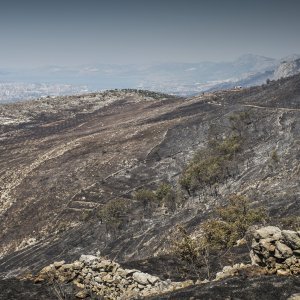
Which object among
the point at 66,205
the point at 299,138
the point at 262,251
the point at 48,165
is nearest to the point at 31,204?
the point at 66,205

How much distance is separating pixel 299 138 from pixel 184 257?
84.7m

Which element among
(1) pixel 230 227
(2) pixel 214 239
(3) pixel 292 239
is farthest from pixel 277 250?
(1) pixel 230 227

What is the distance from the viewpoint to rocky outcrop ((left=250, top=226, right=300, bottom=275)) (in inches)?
1115

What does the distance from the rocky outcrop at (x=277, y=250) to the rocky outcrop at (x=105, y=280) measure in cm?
597

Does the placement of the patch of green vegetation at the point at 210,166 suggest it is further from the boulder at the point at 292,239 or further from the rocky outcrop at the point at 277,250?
the boulder at the point at 292,239

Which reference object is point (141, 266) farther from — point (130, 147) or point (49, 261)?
point (130, 147)

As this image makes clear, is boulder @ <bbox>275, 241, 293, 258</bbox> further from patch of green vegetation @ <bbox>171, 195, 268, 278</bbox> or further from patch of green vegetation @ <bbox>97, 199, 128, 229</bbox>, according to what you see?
patch of green vegetation @ <bbox>97, 199, 128, 229</bbox>

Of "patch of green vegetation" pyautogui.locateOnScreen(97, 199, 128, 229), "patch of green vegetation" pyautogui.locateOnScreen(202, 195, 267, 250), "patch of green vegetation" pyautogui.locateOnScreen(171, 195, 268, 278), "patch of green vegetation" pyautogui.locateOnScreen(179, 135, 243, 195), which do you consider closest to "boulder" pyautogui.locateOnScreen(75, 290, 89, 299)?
"patch of green vegetation" pyautogui.locateOnScreen(171, 195, 268, 278)

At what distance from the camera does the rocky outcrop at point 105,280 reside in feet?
103

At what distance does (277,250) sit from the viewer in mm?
28984

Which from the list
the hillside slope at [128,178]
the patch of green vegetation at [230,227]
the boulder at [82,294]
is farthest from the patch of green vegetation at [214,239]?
the boulder at [82,294]

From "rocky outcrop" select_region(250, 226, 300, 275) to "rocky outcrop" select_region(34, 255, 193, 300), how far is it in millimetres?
5966

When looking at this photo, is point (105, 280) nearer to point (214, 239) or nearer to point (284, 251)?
point (284, 251)

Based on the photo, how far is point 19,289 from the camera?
110ft
